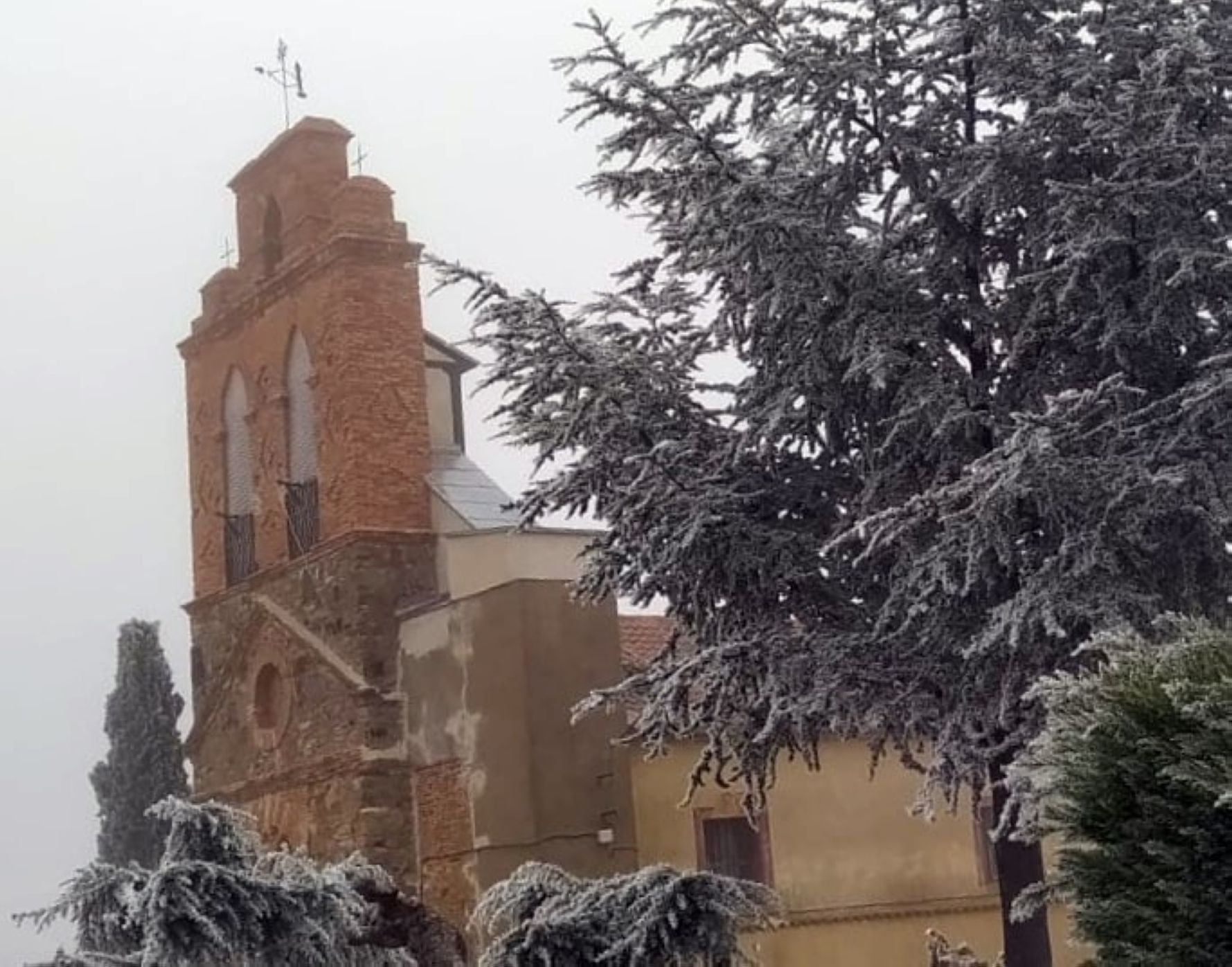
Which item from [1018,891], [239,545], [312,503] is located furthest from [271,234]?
[1018,891]

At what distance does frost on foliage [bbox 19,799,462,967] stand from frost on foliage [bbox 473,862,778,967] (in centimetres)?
79

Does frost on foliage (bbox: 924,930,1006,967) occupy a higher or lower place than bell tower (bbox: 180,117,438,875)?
lower

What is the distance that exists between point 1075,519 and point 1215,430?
3.02ft

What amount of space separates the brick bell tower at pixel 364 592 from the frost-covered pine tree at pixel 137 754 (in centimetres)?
710

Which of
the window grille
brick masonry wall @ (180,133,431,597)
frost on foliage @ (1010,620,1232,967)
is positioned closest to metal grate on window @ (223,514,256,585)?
brick masonry wall @ (180,133,431,597)

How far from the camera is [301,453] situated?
850 inches

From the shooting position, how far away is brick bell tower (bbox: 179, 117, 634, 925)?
59.2 feet

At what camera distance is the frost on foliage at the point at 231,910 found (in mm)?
9609

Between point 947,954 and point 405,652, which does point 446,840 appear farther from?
point 947,954

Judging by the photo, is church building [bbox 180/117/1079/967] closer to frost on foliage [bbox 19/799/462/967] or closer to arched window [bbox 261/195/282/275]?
arched window [bbox 261/195/282/275]

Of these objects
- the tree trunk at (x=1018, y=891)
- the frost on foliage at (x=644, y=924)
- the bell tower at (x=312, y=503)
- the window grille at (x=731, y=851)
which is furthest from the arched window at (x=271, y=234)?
the tree trunk at (x=1018, y=891)

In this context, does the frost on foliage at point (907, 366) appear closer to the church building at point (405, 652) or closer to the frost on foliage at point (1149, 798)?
the frost on foliage at point (1149, 798)

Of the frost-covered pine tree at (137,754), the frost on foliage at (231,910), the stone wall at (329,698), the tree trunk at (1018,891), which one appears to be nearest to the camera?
the frost on foliage at (231,910)

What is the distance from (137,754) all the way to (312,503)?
11.8m
